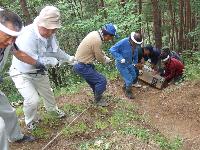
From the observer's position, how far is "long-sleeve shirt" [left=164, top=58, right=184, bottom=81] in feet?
35.0

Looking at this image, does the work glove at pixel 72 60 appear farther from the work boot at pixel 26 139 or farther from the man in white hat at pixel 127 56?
the man in white hat at pixel 127 56

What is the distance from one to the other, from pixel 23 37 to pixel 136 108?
357 cm

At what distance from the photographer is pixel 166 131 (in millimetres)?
7797

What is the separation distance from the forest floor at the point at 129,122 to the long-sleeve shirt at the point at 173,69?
80 cm

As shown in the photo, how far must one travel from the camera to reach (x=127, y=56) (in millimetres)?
9141

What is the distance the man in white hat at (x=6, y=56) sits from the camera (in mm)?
4682

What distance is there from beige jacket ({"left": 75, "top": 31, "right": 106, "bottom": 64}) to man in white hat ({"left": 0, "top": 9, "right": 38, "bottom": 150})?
1536 millimetres

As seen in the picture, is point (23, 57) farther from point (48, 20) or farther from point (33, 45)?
point (48, 20)

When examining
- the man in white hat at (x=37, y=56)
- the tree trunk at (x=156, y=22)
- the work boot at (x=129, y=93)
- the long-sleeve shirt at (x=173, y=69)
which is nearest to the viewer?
the man in white hat at (x=37, y=56)

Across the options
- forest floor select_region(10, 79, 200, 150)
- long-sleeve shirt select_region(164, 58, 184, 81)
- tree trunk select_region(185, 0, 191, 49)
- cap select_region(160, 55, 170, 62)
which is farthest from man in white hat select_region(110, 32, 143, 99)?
tree trunk select_region(185, 0, 191, 49)

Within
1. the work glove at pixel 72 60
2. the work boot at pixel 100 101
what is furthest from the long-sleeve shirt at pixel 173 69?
the work glove at pixel 72 60

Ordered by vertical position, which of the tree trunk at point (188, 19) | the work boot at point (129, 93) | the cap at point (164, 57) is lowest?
the tree trunk at point (188, 19)

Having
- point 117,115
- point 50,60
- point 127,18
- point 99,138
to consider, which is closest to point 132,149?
point 99,138

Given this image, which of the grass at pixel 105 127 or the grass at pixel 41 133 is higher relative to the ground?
the grass at pixel 41 133
